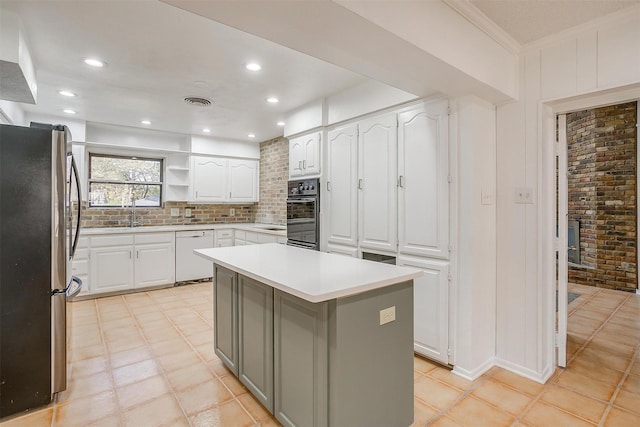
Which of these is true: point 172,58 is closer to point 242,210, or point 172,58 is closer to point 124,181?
point 124,181

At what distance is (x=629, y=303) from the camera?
13.2 ft

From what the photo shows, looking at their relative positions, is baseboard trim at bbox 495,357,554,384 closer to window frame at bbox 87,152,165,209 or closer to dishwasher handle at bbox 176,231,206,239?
dishwasher handle at bbox 176,231,206,239

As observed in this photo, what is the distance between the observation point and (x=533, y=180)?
2303 millimetres

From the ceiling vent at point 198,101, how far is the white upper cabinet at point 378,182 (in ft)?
5.97

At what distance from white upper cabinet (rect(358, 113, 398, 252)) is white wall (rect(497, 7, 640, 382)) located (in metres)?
0.82

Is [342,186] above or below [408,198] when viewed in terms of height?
above

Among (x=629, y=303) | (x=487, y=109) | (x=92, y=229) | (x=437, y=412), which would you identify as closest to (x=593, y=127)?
(x=629, y=303)

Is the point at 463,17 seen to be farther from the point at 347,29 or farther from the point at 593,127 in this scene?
the point at 593,127

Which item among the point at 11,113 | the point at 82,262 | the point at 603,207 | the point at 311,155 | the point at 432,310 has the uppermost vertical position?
the point at 11,113

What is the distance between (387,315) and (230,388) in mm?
1310

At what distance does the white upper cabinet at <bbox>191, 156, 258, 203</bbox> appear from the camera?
5422 millimetres

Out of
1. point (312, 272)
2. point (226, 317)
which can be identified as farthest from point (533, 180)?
point (226, 317)

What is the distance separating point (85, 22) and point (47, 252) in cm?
148

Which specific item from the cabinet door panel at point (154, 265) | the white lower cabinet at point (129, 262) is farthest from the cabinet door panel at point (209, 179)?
the cabinet door panel at point (154, 265)
